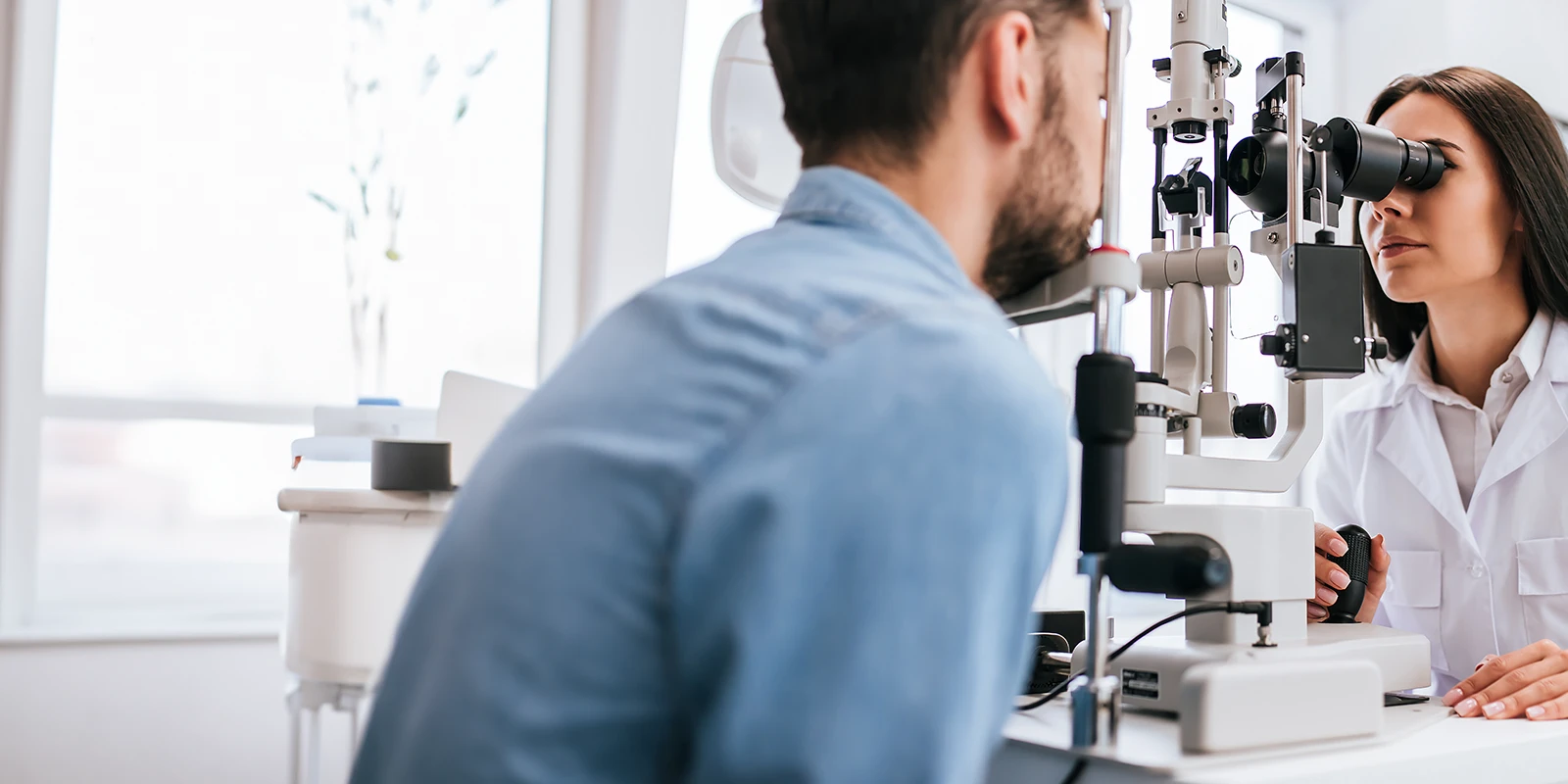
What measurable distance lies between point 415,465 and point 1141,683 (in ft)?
3.41

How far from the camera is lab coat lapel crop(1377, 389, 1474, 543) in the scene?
1.54 metres

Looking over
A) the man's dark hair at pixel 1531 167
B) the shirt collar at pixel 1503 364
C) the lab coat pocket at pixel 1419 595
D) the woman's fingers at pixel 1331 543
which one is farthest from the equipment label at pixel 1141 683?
the man's dark hair at pixel 1531 167

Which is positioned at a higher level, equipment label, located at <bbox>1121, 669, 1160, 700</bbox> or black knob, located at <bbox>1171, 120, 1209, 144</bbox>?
black knob, located at <bbox>1171, 120, 1209, 144</bbox>

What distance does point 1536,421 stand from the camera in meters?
1.48

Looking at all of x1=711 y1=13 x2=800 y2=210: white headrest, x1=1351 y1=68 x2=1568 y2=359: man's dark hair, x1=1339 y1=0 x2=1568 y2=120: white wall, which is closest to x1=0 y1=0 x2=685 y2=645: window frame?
x1=711 y1=13 x2=800 y2=210: white headrest

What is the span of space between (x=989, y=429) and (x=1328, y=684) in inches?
20.6

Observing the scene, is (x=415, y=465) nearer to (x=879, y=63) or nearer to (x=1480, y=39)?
(x=879, y=63)

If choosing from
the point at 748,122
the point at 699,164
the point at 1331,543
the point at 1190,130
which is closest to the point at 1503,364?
the point at 1331,543

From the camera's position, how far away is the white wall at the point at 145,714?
6.93 ft

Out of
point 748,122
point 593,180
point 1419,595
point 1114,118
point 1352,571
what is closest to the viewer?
point 1114,118

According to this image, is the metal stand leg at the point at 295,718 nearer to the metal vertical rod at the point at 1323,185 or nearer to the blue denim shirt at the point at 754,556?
the blue denim shirt at the point at 754,556

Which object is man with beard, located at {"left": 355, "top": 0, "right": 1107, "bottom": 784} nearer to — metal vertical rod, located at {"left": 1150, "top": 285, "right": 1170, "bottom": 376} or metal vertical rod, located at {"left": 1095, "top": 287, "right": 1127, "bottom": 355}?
metal vertical rod, located at {"left": 1095, "top": 287, "right": 1127, "bottom": 355}

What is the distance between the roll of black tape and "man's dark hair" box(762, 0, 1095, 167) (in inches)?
40.1

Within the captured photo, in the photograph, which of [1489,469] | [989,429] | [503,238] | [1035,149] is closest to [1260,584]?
[1035,149]
